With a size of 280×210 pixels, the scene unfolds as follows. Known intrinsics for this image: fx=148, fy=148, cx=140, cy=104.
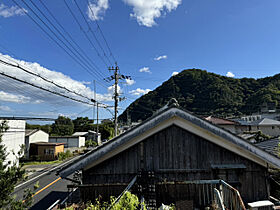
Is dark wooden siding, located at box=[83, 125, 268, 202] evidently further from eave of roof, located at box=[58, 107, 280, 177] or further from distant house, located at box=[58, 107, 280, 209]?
eave of roof, located at box=[58, 107, 280, 177]

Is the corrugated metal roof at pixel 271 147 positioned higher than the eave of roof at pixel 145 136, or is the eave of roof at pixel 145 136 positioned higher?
the eave of roof at pixel 145 136

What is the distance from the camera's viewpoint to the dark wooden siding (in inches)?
203

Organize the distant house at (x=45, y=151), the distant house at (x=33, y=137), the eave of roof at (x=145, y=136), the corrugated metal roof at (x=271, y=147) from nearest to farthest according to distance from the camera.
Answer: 1. the eave of roof at (x=145, y=136)
2. the corrugated metal roof at (x=271, y=147)
3. the distant house at (x=45, y=151)
4. the distant house at (x=33, y=137)

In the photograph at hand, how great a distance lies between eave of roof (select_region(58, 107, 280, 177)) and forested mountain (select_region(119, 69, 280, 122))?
51781 millimetres

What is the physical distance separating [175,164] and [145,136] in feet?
4.83

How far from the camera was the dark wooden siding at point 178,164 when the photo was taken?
17.0 feet

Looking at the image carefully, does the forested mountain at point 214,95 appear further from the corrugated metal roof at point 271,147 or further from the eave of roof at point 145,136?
the eave of roof at point 145,136

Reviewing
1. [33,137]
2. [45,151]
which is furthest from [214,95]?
[33,137]

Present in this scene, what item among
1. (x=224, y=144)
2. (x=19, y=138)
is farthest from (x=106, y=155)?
(x=19, y=138)

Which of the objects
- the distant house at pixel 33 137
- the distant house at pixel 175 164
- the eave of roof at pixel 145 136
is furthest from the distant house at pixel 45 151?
the eave of roof at pixel 145 136

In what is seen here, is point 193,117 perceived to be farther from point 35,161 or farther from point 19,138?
point 35,161

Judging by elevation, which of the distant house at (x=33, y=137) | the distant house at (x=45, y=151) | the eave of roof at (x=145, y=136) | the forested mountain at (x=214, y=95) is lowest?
the distant house at (x=45, y=151)

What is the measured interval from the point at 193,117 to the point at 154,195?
2.86 m

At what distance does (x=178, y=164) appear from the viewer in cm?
532
